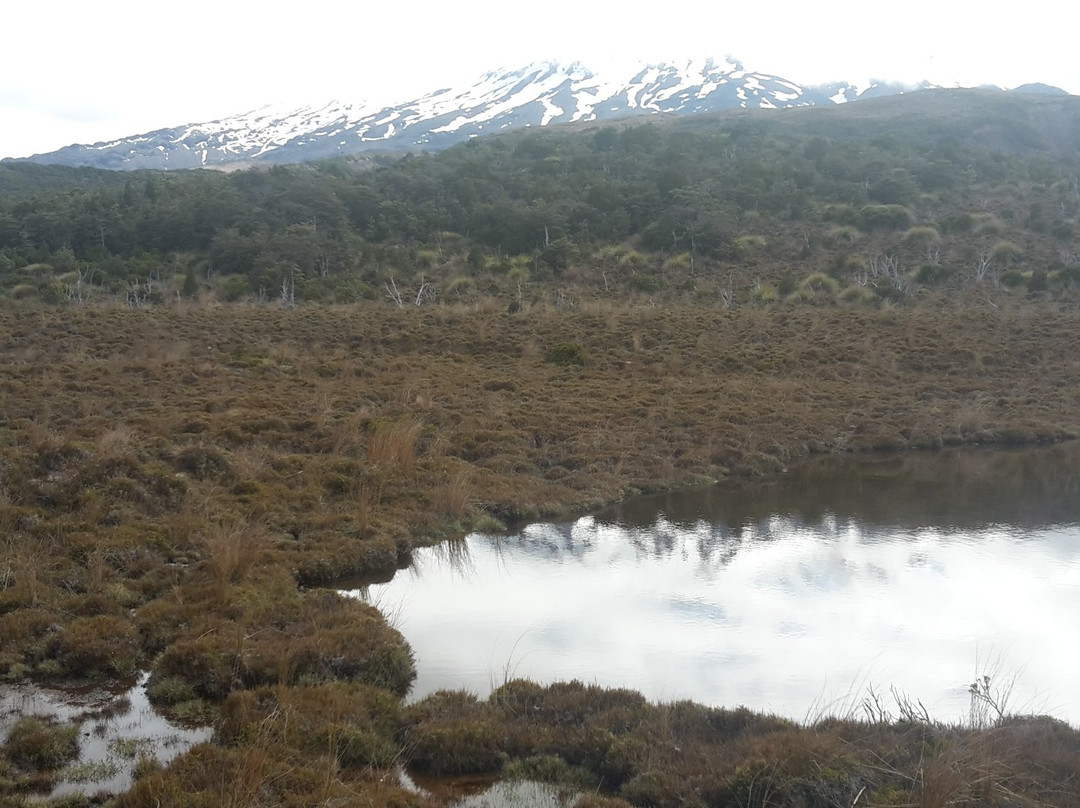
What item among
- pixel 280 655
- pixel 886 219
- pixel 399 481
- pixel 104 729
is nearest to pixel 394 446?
pixel 399 481

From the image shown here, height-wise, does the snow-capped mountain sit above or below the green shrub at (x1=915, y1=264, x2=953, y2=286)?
above

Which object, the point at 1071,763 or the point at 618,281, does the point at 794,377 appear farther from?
the point at 1071,763

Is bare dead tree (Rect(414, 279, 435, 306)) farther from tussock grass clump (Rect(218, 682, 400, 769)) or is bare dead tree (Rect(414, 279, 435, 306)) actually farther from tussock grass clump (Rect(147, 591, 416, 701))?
tussock grass clump (Rect(218, 682, 400, 769))

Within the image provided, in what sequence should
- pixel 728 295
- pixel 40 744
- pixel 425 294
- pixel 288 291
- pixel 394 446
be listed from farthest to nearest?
pixel 288 291 < pixel 425 294 < pixel 728 295 < pixel 394 446 < pixel 40 744

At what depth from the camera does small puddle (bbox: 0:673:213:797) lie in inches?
210

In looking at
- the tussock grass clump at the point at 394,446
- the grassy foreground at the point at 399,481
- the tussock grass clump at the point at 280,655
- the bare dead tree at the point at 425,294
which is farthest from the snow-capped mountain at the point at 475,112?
the tussock grass clump at the point at 280,655

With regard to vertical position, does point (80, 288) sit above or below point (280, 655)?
above

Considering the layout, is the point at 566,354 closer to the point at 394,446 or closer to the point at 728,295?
the point at 728,295

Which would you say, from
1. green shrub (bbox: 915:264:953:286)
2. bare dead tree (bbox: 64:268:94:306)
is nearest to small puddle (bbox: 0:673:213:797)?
bare dead tree (bbox: 64:268:94:306)

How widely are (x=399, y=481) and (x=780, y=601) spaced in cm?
598

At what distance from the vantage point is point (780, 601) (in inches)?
364

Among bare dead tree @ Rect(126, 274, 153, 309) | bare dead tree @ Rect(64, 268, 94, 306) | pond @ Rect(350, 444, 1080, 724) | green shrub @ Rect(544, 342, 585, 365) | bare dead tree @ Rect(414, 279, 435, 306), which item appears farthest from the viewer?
bare dead tree @ Rect(414, 279, 435, 306)

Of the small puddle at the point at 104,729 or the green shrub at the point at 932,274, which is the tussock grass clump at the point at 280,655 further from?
the green shrub at the point at 932,274

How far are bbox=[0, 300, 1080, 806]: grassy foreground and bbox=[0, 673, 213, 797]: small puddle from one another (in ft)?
0.70
